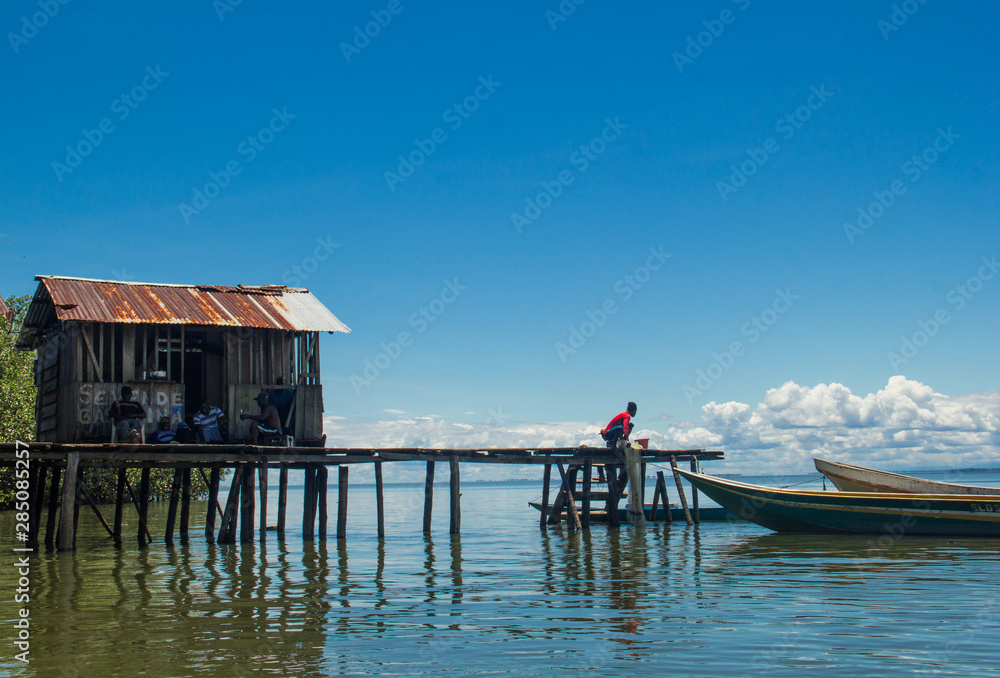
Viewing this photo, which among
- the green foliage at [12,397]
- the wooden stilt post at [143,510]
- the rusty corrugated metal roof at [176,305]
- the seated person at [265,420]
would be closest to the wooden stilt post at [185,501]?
the wooden stilt post at [143,510]

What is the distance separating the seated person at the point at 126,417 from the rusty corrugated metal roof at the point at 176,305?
72.2 inches

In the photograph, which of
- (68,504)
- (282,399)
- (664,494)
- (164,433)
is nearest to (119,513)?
(68,504)

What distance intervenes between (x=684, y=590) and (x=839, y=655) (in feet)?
15.2

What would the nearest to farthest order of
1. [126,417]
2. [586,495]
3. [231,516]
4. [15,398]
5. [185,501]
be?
[126,417]
[231,516]
[185,501]
[586,495]
[15,398]

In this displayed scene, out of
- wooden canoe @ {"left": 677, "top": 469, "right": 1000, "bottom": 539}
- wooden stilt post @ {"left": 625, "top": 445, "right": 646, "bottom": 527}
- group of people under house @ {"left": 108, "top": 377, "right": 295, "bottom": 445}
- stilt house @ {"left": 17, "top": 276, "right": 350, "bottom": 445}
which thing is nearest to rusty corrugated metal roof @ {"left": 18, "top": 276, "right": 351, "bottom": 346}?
stilt house @ {"left": 17, "top": 276, "right": 350, "bottom": 445}

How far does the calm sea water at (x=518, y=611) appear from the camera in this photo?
9.34 m

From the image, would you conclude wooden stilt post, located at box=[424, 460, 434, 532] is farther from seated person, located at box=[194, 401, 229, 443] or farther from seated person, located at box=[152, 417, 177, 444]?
seated person, located at box=[152, 417, 177, 444]

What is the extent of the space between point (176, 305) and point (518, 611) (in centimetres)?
1257

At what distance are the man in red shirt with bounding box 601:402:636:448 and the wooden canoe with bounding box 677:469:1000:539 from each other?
3230 mm

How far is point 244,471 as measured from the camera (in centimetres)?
2075

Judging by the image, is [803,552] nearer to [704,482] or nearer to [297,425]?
[704,482]

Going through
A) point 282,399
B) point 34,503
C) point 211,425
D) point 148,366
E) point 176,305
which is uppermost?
point 176,305

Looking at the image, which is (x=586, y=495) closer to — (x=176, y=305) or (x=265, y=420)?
(x=265, y=420)

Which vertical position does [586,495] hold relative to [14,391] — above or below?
below
